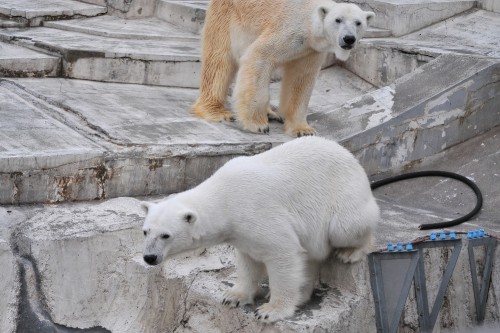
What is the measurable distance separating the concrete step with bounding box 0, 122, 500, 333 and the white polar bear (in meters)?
0.16

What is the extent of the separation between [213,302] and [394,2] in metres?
5.19

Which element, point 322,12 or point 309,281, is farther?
point 322,12

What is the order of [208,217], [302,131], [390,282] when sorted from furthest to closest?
[302,131] → [390,282] → [208,217]

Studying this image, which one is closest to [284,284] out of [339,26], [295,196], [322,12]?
[295,196]

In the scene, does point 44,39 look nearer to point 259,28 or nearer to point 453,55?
point 259,28

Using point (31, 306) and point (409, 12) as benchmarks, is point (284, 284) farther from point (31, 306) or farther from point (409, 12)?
point (409, 12)

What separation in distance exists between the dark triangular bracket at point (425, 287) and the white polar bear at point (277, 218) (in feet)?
1.50

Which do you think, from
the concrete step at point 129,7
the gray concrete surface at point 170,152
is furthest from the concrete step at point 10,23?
the concrete step at point 129,7

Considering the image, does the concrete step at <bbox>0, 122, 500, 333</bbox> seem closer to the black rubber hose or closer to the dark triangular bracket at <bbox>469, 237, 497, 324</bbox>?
the dark triangular bracket at <bbox>469, 237, 497, 324</bbox>

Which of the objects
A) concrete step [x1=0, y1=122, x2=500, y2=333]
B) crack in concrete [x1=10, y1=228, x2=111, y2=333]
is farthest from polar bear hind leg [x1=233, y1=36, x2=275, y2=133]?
crack in concrete [x1=10, y1=228, x2=111, y2=333]

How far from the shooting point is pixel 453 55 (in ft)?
25.0

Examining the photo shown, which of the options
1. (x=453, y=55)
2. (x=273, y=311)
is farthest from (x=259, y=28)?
(x=273, y=311)

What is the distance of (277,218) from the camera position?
440 cm

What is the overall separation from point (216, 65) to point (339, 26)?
1.24m
